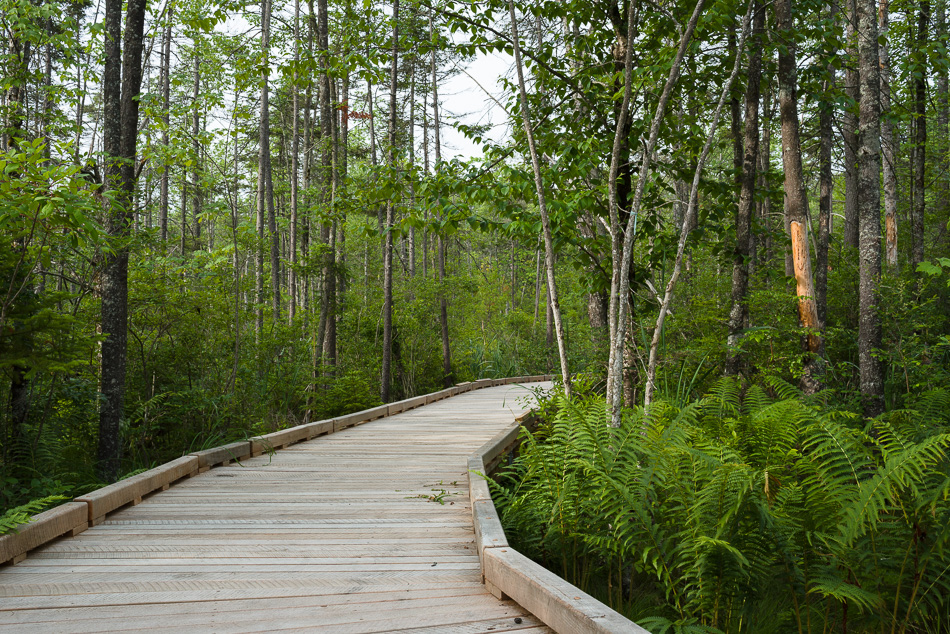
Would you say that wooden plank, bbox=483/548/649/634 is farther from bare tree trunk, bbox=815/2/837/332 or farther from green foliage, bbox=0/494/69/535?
bare tree trunk, bbox=815/2/837/332

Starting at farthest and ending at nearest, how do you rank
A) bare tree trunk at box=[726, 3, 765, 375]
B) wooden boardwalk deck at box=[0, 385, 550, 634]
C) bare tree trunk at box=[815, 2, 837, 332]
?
1. bare tree trunk at box=[726, 3, 765, 375]
2. bare tree trunk at box=[815, 2, 837, 332]
3. wooden boardwalk deck at box=[0, 385, 550, 634]

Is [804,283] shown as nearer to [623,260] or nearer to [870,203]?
[870,203]

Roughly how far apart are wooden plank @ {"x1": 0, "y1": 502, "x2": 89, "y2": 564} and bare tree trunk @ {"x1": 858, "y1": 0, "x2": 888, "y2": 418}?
7046 mm

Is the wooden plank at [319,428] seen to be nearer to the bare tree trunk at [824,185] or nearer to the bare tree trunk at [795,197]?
the bare tree trunk at [795,197]

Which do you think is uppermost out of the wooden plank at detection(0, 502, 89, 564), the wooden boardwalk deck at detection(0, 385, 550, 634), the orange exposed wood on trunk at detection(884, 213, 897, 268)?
the orange exposed wood on trunk at detection(884, 213, 897, 268)

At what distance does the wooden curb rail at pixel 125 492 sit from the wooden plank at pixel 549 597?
2.51 m

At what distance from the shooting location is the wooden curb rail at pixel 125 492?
315 cm

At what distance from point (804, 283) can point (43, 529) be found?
302 inches

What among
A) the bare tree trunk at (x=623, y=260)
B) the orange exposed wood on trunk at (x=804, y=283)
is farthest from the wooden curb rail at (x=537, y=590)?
the orange exposed wood on trunk at (x=804, y=283)

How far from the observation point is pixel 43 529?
129 inches

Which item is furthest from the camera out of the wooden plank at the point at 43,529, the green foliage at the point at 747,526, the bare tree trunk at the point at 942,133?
the bare tree trunk at the point at 942,133

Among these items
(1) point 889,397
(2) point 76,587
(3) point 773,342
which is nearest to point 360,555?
(2) point 76,587

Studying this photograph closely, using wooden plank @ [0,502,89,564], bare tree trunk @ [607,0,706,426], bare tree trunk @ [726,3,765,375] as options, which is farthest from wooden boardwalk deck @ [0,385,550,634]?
bare tree trunk @ [726,3,765,375]

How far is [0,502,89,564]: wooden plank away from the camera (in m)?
3.03
